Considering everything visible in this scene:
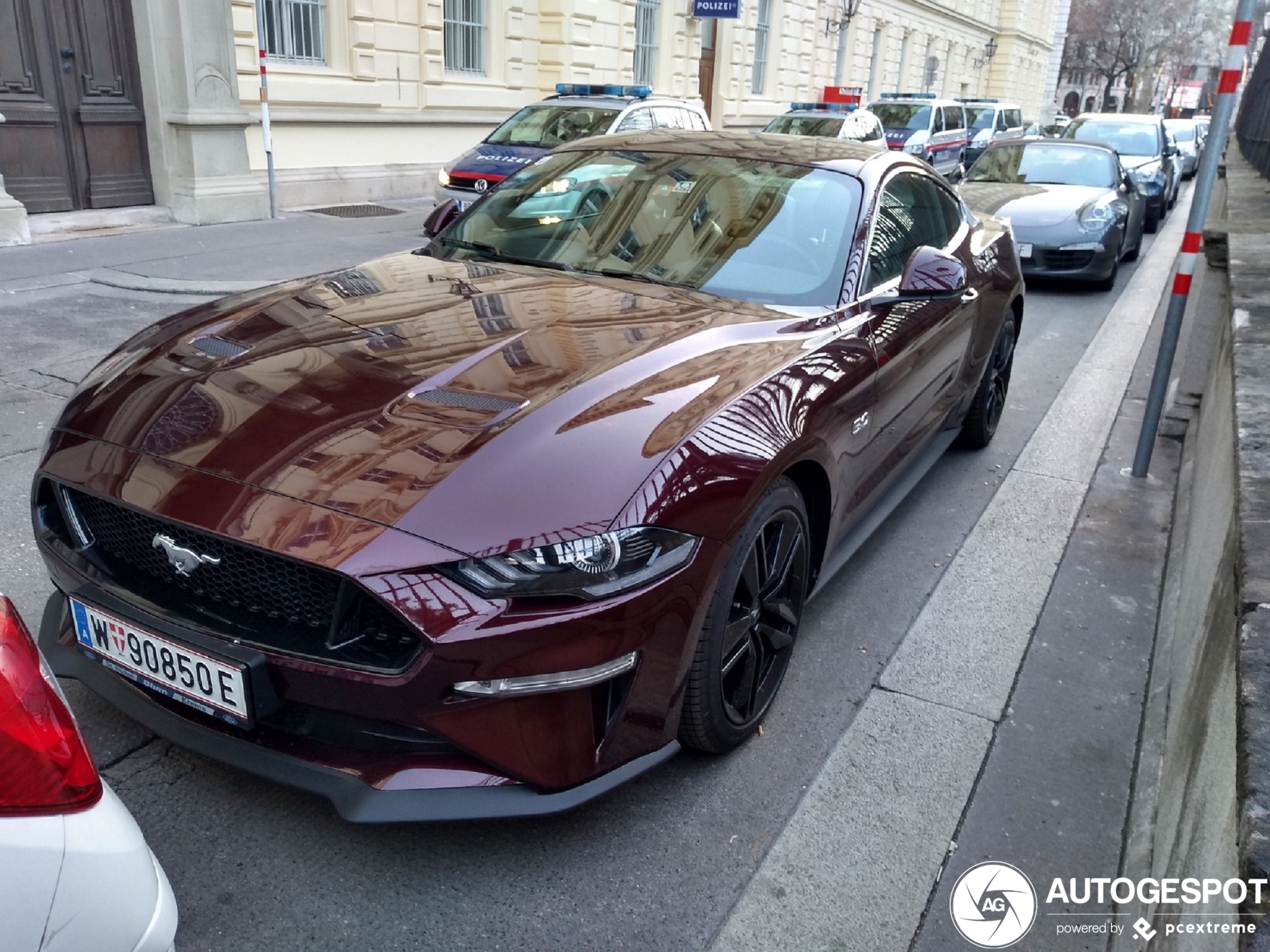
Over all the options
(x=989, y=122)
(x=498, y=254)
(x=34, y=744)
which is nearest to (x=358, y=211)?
(x=498, y=254)

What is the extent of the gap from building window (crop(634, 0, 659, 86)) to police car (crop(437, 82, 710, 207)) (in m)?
7.24

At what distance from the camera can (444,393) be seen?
8.37 feet

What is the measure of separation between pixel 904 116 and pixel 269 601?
20043 mm

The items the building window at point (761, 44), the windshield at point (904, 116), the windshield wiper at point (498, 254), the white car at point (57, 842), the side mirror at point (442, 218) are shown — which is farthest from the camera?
the building window at point (761, 44)

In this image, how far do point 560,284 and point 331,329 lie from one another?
2.69 ft

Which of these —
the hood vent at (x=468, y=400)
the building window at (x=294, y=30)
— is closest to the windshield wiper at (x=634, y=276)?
the hood vent at (x=468, y=400)

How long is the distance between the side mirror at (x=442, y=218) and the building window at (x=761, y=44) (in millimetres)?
21103

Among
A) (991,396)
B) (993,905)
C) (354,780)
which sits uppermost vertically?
(354,780)

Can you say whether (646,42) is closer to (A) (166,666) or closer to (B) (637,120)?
(B) (637,120)

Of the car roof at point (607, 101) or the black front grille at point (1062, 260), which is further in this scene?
the car roof at point (607, 101)

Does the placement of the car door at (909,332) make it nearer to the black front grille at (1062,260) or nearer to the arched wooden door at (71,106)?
the black front grille at (1062,260)

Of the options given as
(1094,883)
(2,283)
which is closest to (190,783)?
(1094,883)

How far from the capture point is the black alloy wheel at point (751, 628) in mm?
2551

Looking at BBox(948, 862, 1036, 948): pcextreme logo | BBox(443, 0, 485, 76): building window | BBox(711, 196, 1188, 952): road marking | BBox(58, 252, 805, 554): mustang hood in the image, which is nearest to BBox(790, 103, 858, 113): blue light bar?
BBox(443, 0, 485, 76): building window
